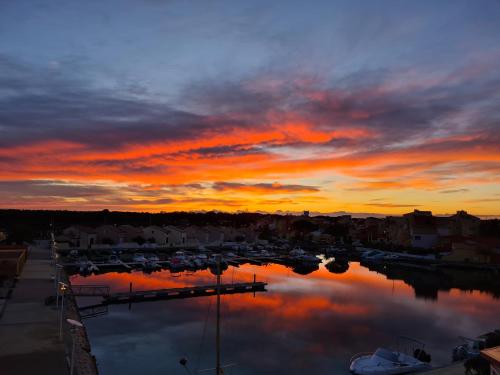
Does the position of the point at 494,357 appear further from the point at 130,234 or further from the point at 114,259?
the point at 130,234

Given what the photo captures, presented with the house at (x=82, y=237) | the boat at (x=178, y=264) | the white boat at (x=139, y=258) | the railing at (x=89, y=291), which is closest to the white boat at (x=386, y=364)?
the railing at (x=89, y=291)

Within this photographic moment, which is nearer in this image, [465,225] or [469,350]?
[469,350]

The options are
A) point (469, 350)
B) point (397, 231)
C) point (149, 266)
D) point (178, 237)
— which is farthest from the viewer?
point (397, 231)

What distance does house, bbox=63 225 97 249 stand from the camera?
201ft

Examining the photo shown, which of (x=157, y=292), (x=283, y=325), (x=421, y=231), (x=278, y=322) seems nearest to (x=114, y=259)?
(x=157, y=292)

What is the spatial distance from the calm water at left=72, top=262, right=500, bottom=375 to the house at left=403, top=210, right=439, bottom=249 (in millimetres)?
28705

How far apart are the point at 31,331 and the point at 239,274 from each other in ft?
103

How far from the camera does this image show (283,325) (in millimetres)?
26156

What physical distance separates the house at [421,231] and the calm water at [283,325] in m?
28.7

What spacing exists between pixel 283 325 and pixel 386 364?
9082 millimetres

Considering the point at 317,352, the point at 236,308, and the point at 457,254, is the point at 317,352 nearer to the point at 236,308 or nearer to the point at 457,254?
the point at 236,308

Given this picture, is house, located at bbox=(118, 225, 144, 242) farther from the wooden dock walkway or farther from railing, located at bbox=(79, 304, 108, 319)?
railing, located at bbox=(79, 304, 108, 319)

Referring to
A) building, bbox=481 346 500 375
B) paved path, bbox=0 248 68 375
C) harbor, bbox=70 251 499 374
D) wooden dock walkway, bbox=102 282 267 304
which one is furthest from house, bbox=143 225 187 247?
building, bbox=481 346 500 375

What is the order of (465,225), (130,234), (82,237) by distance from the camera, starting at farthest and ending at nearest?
1. (465,225)
2. (130,234)
3. (82,237)
